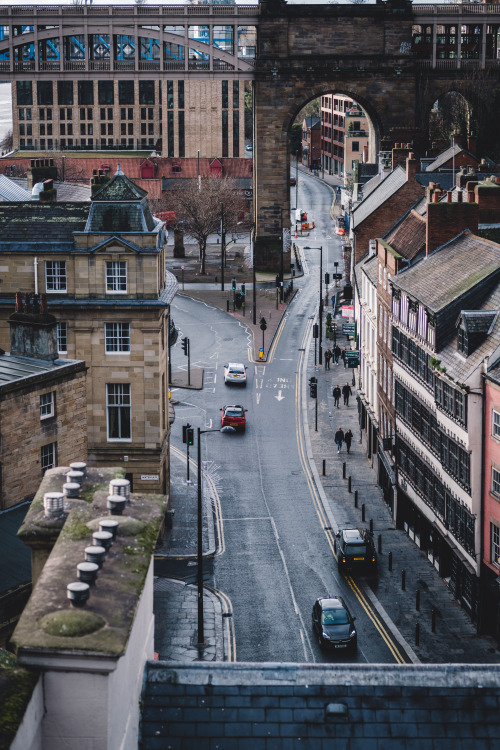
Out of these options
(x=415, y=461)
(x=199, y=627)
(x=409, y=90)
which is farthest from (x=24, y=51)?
(x=199, y=627)

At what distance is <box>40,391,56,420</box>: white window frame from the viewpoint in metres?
39.2

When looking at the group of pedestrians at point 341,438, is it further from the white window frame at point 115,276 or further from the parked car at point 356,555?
the white window frame at point 115,276

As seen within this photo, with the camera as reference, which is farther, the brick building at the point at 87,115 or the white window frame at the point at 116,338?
the brick building at the point at 87,115

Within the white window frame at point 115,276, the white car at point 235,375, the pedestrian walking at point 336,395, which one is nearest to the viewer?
the white window frame at point 115,276

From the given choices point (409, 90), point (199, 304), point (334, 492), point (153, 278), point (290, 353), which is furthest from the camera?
point (409, 90)

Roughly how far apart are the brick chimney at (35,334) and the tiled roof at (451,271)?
16.4 metres

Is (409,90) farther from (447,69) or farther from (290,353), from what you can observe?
(290,353)

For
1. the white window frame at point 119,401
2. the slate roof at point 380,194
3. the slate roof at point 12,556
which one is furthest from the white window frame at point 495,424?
the slate roof at point 380,194

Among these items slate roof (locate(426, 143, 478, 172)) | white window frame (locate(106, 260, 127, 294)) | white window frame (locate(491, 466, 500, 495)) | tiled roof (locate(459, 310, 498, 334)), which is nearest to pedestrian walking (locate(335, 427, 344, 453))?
white window frame (locate(106, 260, 127, 294))

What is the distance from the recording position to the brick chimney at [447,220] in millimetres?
56219

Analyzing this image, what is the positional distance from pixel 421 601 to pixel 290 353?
47.1 metres

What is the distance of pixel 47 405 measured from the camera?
39562 millimetres

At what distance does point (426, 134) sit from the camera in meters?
128

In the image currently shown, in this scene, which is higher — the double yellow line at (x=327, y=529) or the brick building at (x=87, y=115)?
the brick building at (x=87, y=115)
